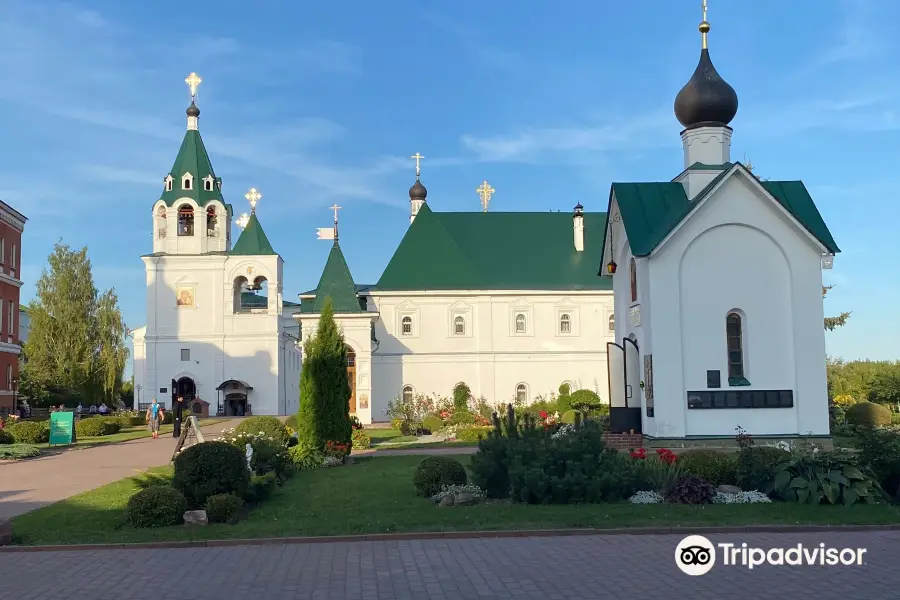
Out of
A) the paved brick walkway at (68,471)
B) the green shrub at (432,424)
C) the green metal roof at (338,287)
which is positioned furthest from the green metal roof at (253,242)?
the paved brick walkway at (68,471)

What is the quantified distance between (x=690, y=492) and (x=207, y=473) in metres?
7.35

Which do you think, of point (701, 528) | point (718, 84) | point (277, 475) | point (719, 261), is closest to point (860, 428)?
point (701, 528)

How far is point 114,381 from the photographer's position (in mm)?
57625

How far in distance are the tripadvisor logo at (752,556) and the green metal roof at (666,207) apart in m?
12.5

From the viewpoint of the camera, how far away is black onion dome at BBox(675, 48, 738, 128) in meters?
23.7

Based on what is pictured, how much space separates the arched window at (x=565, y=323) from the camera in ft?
160

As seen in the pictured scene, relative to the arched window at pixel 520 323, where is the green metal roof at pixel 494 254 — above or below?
above

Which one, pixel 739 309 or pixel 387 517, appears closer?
pixel 387 517

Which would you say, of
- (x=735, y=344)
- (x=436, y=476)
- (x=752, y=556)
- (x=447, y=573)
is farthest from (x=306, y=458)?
(x=752, y=556)

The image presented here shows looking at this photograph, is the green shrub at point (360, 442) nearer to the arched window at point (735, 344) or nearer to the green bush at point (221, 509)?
the arched window at point (735, 344)

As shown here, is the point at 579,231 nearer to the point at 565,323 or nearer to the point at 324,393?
the point at 565,323

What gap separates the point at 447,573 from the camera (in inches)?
361

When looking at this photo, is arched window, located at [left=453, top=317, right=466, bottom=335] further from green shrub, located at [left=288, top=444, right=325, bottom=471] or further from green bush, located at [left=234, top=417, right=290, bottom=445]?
green shrub, located at [left=288, top=444, right=325, bottom=471]

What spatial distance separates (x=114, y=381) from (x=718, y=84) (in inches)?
1817
